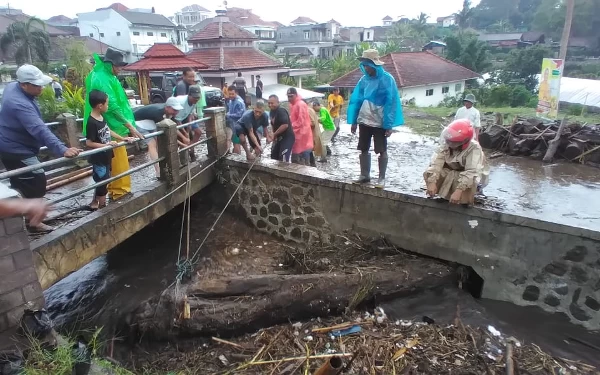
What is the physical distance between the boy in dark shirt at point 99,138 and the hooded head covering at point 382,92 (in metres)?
3.23

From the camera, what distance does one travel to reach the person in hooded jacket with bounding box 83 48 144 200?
5.27 meters

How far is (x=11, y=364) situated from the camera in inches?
115

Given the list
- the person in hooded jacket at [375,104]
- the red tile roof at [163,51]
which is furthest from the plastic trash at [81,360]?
the red tile roof at [163,51]

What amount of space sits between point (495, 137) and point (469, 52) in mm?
27492

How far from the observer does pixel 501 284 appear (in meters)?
5.38

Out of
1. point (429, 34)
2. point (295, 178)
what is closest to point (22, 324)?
point (295, 178)

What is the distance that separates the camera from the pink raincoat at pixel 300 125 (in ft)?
25.1

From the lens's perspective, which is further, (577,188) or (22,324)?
(577,188)

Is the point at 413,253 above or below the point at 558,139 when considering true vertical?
below

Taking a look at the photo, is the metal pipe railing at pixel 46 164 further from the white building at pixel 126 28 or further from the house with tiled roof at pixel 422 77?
the white building at pixel 126 28

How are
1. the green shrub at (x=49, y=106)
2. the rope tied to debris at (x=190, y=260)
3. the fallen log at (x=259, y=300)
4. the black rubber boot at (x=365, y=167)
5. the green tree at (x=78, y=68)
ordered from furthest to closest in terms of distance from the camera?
1. the green tree at (x=78, y=68)
2. the green shrub at (x=49, y=106)
3. the black rubber boot at (x=365, y=167)
4. the rope tied to debris at (x=190, y=260)
5. the fallen log at (x=259, y=300)

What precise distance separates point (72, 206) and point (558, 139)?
31.6 ft

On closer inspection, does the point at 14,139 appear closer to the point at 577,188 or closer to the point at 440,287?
the point at 440,287

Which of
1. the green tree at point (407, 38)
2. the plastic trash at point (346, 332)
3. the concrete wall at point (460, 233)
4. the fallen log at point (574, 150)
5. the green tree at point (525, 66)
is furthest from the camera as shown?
the green tree at point (407, 38)
